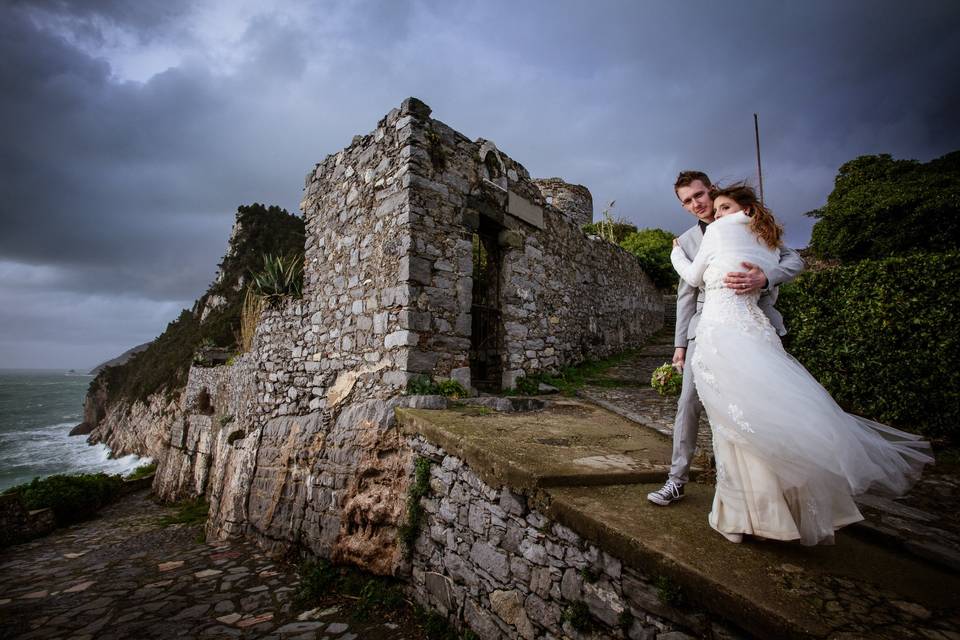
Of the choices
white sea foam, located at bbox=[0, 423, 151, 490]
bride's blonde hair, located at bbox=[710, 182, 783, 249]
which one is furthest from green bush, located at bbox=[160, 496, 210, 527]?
bride's blonde hair, located at bbox=[710, 182, 783, 249]

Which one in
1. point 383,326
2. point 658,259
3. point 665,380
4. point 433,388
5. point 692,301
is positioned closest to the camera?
point 692,301

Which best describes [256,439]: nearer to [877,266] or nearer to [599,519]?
[599,519]

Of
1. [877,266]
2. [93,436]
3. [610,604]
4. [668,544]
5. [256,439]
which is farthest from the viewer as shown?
[93,436]

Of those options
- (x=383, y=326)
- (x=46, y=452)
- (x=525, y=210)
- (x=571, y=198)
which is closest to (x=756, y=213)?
(x=383, y=326)

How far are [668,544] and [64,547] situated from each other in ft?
32.6

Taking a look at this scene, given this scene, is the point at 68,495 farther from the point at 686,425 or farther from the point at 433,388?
the point at 686,425

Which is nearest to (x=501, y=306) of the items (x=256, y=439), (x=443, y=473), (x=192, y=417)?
(x=443, y=473)

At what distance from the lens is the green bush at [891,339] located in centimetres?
357

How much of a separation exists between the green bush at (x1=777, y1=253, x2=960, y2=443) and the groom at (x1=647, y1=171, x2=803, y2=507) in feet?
9.36

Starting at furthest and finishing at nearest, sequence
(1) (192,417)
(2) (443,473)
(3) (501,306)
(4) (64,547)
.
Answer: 1. (1) (192,417)
2. (4) (64,547)
3. (3) (501,306)
4. (2) (443,473)

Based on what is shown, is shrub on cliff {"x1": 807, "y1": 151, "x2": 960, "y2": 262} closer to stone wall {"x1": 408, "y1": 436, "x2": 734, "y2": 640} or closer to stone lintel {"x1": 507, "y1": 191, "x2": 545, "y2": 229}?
stone lintel {"x1": 507, "y1": 191, "x2": 545, "y2": 229}

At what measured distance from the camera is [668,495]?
2.25m

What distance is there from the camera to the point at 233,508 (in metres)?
6.10

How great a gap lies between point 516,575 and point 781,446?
72.3 inches
